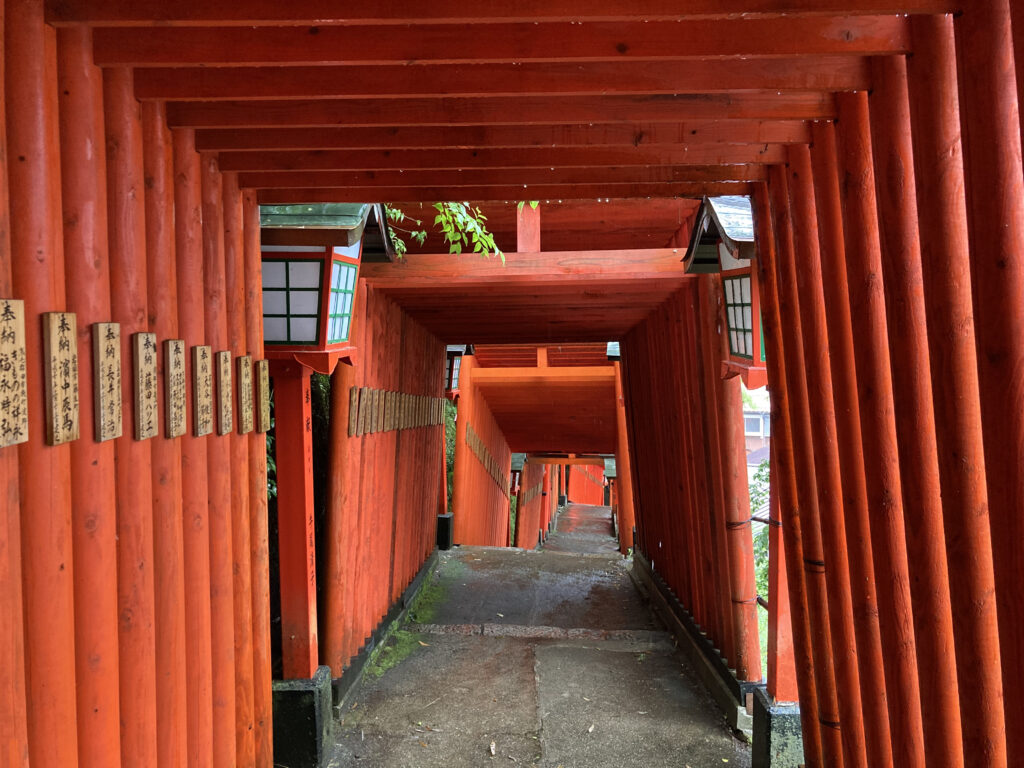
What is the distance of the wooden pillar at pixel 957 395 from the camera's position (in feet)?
5.84

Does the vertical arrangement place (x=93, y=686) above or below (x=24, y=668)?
below

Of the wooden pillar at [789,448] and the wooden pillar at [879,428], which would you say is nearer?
the wooden pillar at [879,428]

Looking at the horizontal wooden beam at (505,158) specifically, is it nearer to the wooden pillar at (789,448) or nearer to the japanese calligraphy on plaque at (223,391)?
the wooden pillar at (789,448)

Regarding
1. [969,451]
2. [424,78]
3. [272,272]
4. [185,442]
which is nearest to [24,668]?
[185,442]

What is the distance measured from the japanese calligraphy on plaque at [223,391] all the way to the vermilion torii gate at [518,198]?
0.04 m

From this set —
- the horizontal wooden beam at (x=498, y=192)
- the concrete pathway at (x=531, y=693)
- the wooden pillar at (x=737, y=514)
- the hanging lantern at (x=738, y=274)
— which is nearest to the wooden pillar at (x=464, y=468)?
the concrete pathway at (x=531, y=693)

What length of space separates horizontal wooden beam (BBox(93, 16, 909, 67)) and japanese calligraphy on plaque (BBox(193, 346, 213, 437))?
38.6 inches

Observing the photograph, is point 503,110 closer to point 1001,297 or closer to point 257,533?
point 1001,297

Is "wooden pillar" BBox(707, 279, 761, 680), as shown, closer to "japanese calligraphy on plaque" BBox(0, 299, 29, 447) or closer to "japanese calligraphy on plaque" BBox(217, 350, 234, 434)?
"japanese calligraphy on plaque" BBox(217, 350, 234, 434)

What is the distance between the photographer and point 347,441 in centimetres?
526

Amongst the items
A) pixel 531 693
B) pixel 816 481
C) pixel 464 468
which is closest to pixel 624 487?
pixel 464 468

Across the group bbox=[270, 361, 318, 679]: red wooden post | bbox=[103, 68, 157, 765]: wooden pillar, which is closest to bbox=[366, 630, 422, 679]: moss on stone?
bbox=[270, 361, 318, 679]: red wooden post

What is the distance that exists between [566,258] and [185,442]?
367cm

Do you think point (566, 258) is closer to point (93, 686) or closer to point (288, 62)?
point (288, 62)
